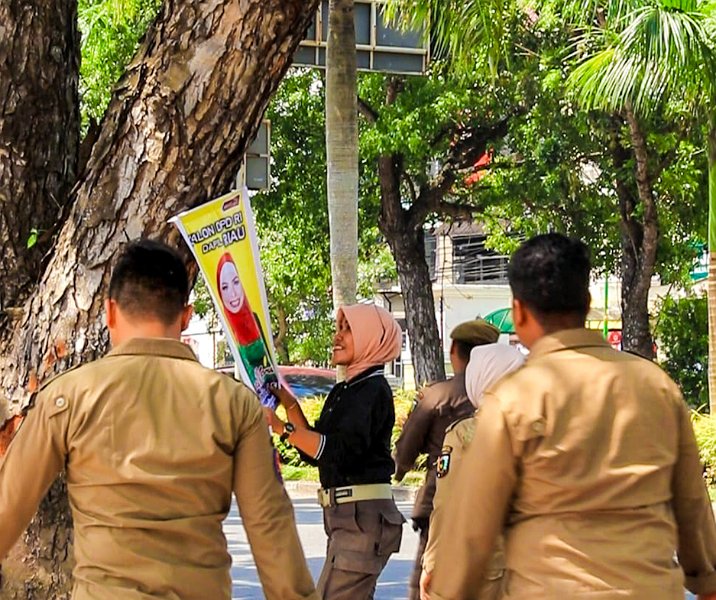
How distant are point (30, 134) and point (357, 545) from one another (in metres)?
2.00

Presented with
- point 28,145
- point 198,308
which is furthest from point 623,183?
point 28,145

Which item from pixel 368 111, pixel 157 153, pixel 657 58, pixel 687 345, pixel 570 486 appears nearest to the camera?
pixel 570 486

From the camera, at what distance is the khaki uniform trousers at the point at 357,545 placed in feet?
17.3

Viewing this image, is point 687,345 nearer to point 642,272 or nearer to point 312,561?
point 642,272

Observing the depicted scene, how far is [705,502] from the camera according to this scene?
3359 mm

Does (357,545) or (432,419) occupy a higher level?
(432,419)

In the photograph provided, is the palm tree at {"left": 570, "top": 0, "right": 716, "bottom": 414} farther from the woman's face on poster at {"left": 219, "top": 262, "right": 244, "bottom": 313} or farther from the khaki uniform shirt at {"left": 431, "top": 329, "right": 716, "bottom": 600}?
the khaki uniform shirt at {"left": 431, "top": 329, "right": 716, "bottom": 600}

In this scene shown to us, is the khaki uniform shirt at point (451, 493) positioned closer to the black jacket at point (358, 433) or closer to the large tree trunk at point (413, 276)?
the black jacket at point (358, 433)

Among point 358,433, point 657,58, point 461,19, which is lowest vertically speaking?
point 358,433

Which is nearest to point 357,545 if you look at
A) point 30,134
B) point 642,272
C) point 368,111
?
point 30,134

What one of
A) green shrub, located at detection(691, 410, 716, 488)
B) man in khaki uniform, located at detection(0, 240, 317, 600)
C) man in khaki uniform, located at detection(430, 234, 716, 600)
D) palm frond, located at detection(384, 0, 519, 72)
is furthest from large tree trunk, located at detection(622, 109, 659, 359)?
man in khaki uniform, located at detection(0, 240, 317, 600)

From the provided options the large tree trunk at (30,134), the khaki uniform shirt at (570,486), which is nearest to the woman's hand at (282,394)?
the large tree trunk at (30,134)

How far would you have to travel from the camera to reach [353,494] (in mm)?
5305

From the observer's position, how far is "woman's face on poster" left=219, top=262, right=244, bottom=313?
15.5 ft
